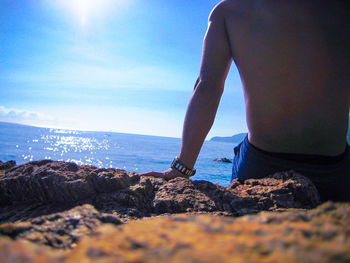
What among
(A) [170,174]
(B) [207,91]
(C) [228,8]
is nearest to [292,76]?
(B) [207,91]

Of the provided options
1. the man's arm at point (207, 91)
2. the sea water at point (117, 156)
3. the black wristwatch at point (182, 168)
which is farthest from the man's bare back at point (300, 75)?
the sea water at point (117, 156)

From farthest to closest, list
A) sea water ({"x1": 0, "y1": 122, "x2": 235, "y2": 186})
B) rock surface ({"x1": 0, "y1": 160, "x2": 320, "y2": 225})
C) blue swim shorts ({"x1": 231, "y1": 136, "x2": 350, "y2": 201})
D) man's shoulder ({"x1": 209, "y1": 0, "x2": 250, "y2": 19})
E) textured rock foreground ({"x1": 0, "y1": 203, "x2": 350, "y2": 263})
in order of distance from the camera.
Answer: sea water ({"x1": 0, "y1": 122, "x2": 235, "y2": 186})
man's shoulder ({"x1": 209, "y1": 0, "x2": 250, "y2": 19})
blue swim shorts ({"x1": 231, "y1": 136, "x2": 350, "y2": 201})
rock surface ({"x1": 0, "y1": 160, "x2": 320, "y2": 225})
textured rock foreground ({"x1": 0, "y1": 203, "x2": 350, "y2": 263})

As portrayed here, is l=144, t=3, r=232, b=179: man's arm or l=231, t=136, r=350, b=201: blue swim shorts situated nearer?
l=231, t=136, r=350, b=201: blue swim shorts

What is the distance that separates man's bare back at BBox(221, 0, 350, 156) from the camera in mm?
1662

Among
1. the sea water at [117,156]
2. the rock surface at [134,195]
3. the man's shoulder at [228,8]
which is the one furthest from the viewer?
the sea water at [117,156]

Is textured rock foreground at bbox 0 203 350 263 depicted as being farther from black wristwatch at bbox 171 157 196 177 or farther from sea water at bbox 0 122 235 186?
sea water at bbox 0 122 235 186

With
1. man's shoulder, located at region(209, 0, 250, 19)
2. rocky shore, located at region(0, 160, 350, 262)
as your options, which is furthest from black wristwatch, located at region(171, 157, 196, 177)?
man's shoulder, located at region(209, 0, 250, 19)

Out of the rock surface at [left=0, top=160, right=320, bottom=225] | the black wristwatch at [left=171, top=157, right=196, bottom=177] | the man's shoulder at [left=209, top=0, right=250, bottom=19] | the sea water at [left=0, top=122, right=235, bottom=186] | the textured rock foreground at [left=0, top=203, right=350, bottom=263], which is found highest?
the man's shoulder at [left=209, top=0, right=250, bottom=19]

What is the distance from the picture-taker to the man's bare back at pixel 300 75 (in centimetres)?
166

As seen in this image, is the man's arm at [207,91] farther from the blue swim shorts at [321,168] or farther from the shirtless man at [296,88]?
the blue swim shorts at [321,168]

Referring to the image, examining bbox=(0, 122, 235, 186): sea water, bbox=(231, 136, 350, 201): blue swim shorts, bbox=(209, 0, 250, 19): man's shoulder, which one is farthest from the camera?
bbox=(0, 122, 235, 186): sea water

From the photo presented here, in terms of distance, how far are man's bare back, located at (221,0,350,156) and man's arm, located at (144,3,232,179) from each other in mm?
258

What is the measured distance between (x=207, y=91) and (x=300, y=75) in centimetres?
69

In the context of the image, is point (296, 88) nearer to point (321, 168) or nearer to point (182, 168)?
point (321, 168)
